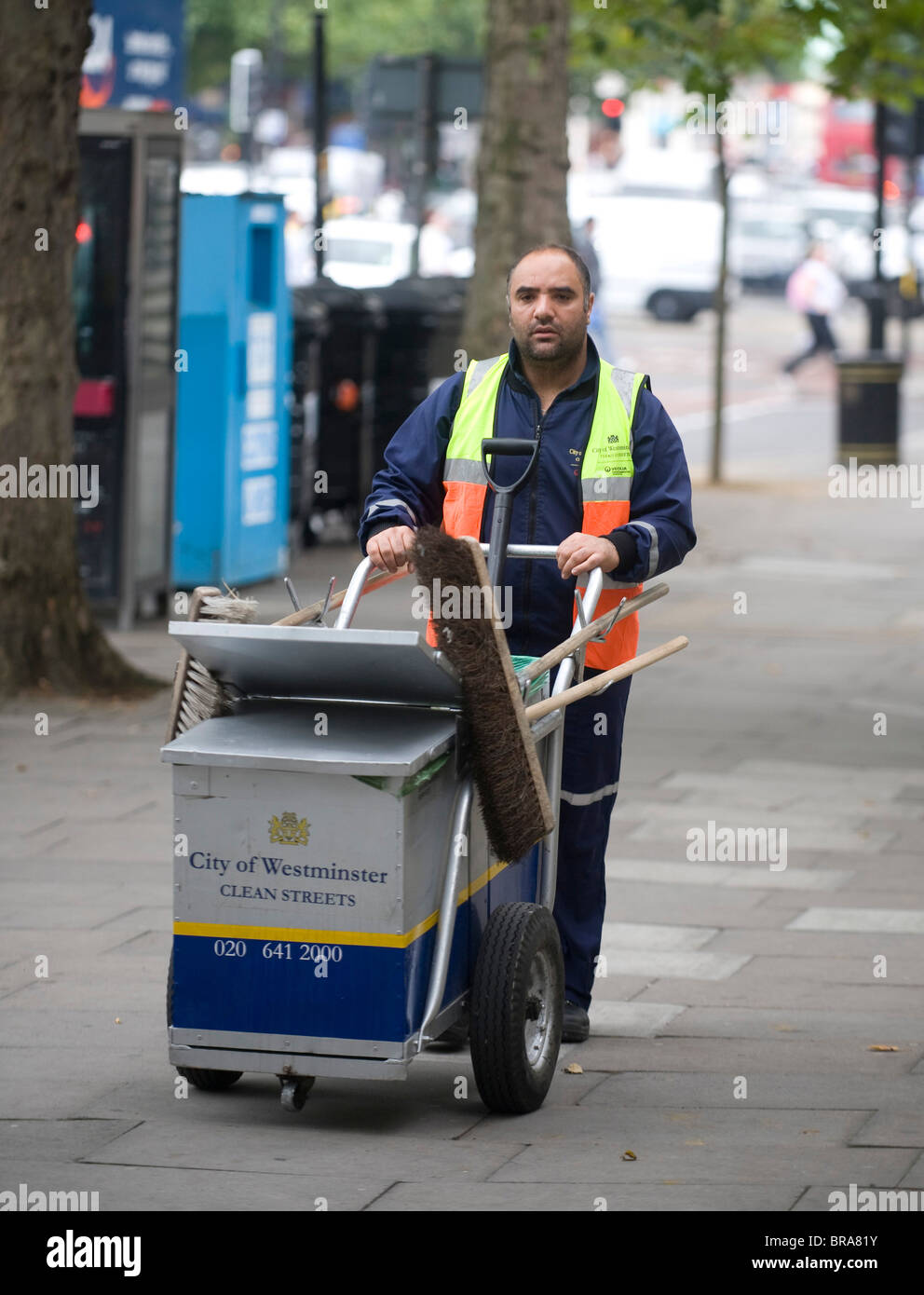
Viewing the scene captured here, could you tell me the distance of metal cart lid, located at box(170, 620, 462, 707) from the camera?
4348 millimetres

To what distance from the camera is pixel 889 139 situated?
72.5 ft

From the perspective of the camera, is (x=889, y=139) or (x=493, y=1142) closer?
(x=493, y=1142)

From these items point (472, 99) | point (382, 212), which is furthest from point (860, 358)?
point (382, 212)

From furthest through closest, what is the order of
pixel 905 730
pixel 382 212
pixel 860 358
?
pixel 382 212, pixel 860 358, pixel 905 730

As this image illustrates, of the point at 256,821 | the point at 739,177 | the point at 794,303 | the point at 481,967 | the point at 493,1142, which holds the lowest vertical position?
the point at 493,1142

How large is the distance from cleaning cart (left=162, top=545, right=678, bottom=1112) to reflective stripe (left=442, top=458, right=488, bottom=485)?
2.30 ft

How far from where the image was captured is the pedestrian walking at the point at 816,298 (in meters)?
29.7

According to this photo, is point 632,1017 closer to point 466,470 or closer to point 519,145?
point 466,470

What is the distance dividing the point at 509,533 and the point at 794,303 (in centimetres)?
2719

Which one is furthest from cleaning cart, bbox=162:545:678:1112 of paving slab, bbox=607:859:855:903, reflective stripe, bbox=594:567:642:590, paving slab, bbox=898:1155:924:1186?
paving slab, bbox=607:859:855:903

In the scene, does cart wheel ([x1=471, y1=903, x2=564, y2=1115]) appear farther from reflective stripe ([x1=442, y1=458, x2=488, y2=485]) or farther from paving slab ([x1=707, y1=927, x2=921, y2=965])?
paving slab ([x1=707, y1=927, x2=921, y2=965])

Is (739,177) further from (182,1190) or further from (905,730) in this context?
(182,1190)

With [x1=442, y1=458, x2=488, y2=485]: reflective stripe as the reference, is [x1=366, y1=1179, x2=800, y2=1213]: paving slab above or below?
below

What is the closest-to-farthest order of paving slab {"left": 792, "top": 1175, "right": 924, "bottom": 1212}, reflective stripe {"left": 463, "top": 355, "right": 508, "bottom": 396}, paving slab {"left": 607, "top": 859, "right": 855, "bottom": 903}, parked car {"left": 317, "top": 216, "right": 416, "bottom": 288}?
paving slab {"left": 792, "top": 1175, "right": 924, "bottom": 1212} < reflective stripe {"left": 463, "top": 355, "right": 508, "bottom": 396} < paving slab {"left": 607, "top": 859, "right": 855, "bottom": 903} < parked car {"left": 317, "top": 216, "right": 416, "bottom": 288}
